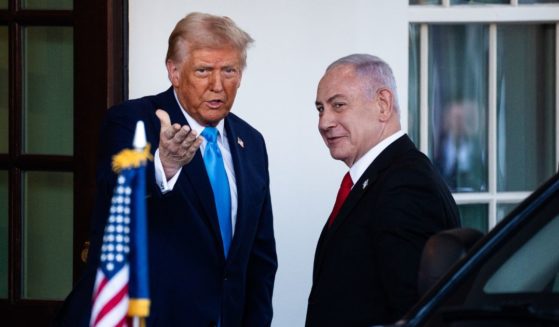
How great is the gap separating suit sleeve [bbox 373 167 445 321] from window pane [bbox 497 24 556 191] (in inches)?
119

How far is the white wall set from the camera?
7254mm

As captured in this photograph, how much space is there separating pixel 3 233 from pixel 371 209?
9.72ft

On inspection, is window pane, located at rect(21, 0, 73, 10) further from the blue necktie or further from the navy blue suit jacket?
the blue necktie

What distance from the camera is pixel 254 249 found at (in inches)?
231

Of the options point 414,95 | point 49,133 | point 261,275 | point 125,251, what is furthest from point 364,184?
point 414,95

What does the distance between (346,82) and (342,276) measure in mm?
722

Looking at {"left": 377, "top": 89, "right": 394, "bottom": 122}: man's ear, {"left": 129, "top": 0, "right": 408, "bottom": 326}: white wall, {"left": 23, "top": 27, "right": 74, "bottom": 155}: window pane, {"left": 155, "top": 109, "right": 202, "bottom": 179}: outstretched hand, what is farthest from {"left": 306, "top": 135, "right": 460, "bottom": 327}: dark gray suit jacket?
{"left": 23, "top": 27, "right": 74, "bottom": 155}: window pane

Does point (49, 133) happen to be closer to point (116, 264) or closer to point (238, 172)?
point (238, 172)

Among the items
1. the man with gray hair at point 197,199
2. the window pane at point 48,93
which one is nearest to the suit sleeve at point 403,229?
the man with gray hair at point 197,199

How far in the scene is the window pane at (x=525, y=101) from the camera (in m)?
7.81

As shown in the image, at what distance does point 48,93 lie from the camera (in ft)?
23.9

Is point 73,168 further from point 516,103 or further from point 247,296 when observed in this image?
→ point 516,103

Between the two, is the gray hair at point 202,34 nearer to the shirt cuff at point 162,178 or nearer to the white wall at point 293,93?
the shirt cuff at point 162,178

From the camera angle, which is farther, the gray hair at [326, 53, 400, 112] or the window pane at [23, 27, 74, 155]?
the window pane at [23, 27, 74, 155]
